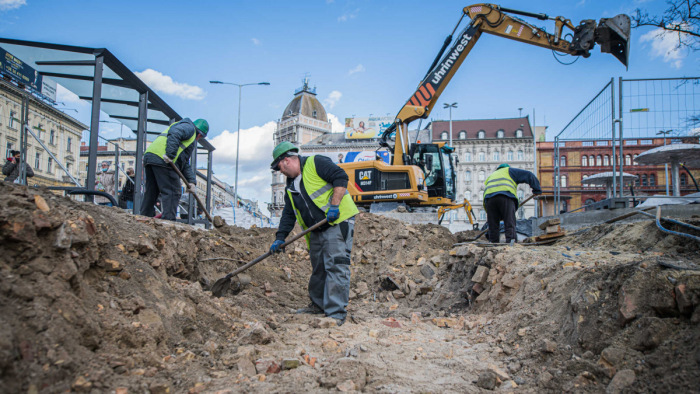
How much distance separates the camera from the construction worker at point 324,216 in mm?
4309

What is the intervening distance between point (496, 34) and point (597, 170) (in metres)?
4.88

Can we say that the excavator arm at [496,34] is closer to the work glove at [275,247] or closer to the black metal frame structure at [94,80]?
the black metal frame structure at [94,80]

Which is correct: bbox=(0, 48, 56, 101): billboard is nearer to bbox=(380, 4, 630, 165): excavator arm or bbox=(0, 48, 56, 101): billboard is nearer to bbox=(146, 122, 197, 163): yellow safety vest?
bbox=(146, 122, 197, 163): yellow safety vest

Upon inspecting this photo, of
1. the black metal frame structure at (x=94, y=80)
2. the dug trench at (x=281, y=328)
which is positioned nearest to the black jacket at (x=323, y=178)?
the dug trench at (x=281, y=328)

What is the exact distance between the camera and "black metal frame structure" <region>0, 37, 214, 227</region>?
511 cm

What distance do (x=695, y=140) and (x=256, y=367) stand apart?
28.8 feet

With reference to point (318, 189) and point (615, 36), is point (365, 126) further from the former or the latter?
point (318, 189)

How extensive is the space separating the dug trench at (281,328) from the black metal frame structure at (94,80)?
178 centimetres

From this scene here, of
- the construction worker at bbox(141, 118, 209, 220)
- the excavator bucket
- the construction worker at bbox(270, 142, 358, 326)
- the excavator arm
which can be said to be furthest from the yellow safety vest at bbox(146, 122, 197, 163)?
the excavator bucket

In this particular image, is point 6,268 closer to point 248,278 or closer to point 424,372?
point 424,372

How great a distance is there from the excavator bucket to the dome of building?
65717 mm

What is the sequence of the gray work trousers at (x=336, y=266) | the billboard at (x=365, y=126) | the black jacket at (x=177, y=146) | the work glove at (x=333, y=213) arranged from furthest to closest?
the billboard at (x=365, y=126), the black jacket at (x=177, y=146), the gray work trousers at (x=336, y=266), the work glove at (x=333, y=213)

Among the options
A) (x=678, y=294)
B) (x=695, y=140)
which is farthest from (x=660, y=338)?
(x=695, y=140)

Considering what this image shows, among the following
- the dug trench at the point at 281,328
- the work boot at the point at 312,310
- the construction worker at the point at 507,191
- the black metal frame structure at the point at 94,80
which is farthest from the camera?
the construction worker at the point at 507,191
